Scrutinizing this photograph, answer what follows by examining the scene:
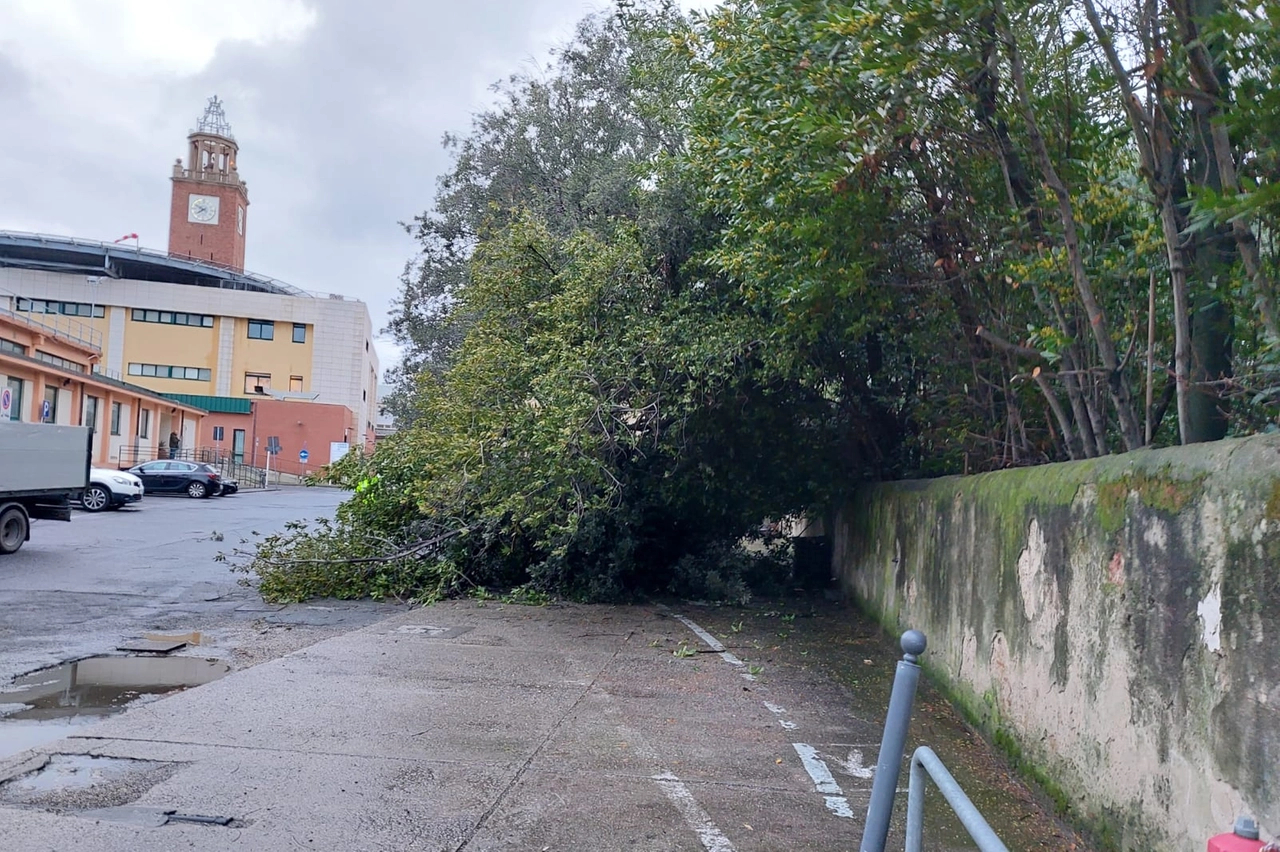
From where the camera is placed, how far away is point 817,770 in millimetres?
6074

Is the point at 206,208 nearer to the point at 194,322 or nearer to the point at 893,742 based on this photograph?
the point at 194,322

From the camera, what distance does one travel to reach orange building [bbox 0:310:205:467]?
121 feet

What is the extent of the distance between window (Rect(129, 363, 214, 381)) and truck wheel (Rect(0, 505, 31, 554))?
5139 centimetres

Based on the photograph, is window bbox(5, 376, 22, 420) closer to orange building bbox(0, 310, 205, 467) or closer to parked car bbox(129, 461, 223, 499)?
orange building bbox(0, 310, 205, 467)

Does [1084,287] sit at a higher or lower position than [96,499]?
higher

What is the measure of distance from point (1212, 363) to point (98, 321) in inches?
2745

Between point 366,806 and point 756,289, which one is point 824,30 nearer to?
point 756,289

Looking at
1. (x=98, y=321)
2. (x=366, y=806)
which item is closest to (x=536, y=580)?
(x=366, y=806)

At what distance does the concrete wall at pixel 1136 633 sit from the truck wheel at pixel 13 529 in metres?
16.2

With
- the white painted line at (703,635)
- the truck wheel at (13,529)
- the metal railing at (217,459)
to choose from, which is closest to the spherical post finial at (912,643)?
the white painted line at (703,635)

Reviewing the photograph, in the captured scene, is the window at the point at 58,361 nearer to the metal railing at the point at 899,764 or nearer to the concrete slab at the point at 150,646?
the concrete slab at the point at 150,646

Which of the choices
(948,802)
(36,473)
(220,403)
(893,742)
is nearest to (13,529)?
(36,473)

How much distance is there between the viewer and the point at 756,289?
1034cm

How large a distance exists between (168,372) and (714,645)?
6346 cm
